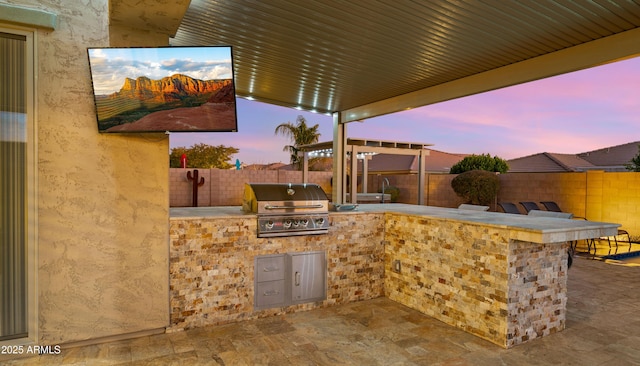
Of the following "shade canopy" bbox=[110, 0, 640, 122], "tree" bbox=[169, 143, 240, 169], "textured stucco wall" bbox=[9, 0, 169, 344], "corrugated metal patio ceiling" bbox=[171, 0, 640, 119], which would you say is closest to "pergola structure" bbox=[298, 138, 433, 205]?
"shade canopy" bbox=[110, 0, 640, 122]

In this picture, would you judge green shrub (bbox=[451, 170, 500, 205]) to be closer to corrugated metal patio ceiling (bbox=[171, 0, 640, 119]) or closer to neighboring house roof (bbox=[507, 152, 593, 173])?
corrugated metal patio ceiling (bbox=[171, 0, 640, 119])

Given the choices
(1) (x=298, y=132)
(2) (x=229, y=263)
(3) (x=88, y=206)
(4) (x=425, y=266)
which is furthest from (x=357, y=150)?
(1) (x=298, y=132)

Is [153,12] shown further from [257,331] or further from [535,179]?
[535,179]

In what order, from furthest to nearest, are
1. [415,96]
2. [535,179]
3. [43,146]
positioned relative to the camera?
[535,179]
[415,96]
[43,146]

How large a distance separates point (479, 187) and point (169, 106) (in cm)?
949

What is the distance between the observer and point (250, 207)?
3953 millimetres

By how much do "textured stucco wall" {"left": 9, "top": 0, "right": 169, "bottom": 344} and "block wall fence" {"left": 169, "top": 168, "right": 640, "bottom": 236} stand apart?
367 inches

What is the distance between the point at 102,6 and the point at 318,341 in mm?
3230

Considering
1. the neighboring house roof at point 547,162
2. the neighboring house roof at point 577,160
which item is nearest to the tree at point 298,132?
the neighboring house roof at point 577,160

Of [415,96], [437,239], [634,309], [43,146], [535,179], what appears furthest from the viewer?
[535,179]

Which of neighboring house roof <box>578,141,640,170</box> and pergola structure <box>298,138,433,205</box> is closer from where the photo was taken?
pergola structure <box>298,138,433,205</box>

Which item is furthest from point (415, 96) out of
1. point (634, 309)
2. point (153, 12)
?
point (153, 12)

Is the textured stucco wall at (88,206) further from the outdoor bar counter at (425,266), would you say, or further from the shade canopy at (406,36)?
the shade canopy at (406,36)

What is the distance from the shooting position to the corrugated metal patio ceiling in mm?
3850
